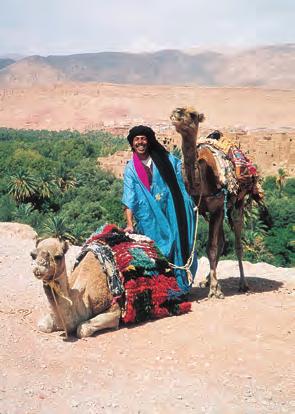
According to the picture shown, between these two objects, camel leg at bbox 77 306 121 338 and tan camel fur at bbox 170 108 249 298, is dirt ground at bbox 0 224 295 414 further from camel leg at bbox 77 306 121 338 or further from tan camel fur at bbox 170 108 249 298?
tan camel fur at bbox 170 108 249 298

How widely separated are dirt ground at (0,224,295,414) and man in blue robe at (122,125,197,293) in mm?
672

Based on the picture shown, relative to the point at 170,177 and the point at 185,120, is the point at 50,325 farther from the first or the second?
the point at 185,120

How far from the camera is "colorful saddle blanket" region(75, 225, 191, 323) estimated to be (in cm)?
634

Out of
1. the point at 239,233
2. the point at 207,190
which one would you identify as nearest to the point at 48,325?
the point at 207,190

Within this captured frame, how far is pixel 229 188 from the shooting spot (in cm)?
705

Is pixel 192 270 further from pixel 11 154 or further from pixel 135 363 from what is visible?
pixel 11 154

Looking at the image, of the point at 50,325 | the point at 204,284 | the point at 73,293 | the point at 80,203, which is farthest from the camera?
the point at 80,203

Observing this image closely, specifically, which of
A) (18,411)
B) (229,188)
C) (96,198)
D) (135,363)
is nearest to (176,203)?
(229,188)

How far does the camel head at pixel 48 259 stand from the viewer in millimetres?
5539

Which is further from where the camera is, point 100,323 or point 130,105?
point 130,105

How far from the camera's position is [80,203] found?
3206 centimetres

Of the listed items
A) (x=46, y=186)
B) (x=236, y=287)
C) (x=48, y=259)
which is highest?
(x=48, y=259)

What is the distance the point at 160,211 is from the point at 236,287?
1834 millimetres

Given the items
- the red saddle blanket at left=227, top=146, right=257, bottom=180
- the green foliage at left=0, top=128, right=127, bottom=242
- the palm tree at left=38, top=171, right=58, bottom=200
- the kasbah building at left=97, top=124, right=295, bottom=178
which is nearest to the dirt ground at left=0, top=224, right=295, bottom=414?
the red saddle blanket at left=227, top=146, right=257, bottom=180
